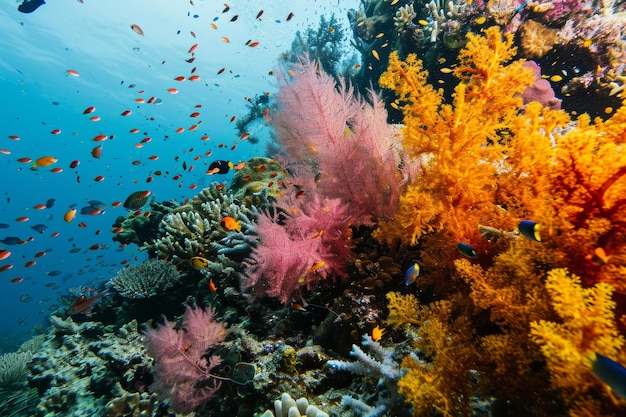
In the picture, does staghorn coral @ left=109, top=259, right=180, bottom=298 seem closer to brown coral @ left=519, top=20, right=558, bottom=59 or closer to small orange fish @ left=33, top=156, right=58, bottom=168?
small orange fish @ left=33, top=156, right=58, bottom=168

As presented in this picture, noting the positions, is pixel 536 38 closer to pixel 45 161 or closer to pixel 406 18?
pixel 406 18

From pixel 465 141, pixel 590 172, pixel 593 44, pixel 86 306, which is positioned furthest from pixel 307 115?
pixel 593 44

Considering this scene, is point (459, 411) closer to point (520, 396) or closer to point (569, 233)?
point (520, 396)

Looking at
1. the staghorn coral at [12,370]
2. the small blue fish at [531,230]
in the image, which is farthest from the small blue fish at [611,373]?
the staghorn coral at [12,370]

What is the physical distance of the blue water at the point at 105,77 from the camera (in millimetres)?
25938

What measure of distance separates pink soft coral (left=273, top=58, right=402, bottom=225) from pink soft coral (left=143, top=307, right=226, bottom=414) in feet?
7.72

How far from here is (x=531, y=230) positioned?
1.70 metres

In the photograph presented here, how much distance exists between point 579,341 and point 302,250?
7.57 ft

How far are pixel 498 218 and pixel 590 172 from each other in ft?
2.52

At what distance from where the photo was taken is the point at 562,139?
1.77m

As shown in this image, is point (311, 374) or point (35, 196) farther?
point (35, 196)

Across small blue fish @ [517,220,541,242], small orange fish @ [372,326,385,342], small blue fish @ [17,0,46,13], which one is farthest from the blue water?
small blue fish @ [517,220,541,242]

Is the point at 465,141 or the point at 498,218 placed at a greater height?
the point at 465,141

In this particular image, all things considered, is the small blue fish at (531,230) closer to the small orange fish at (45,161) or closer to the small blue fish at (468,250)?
the small blue fish at (468,250)
